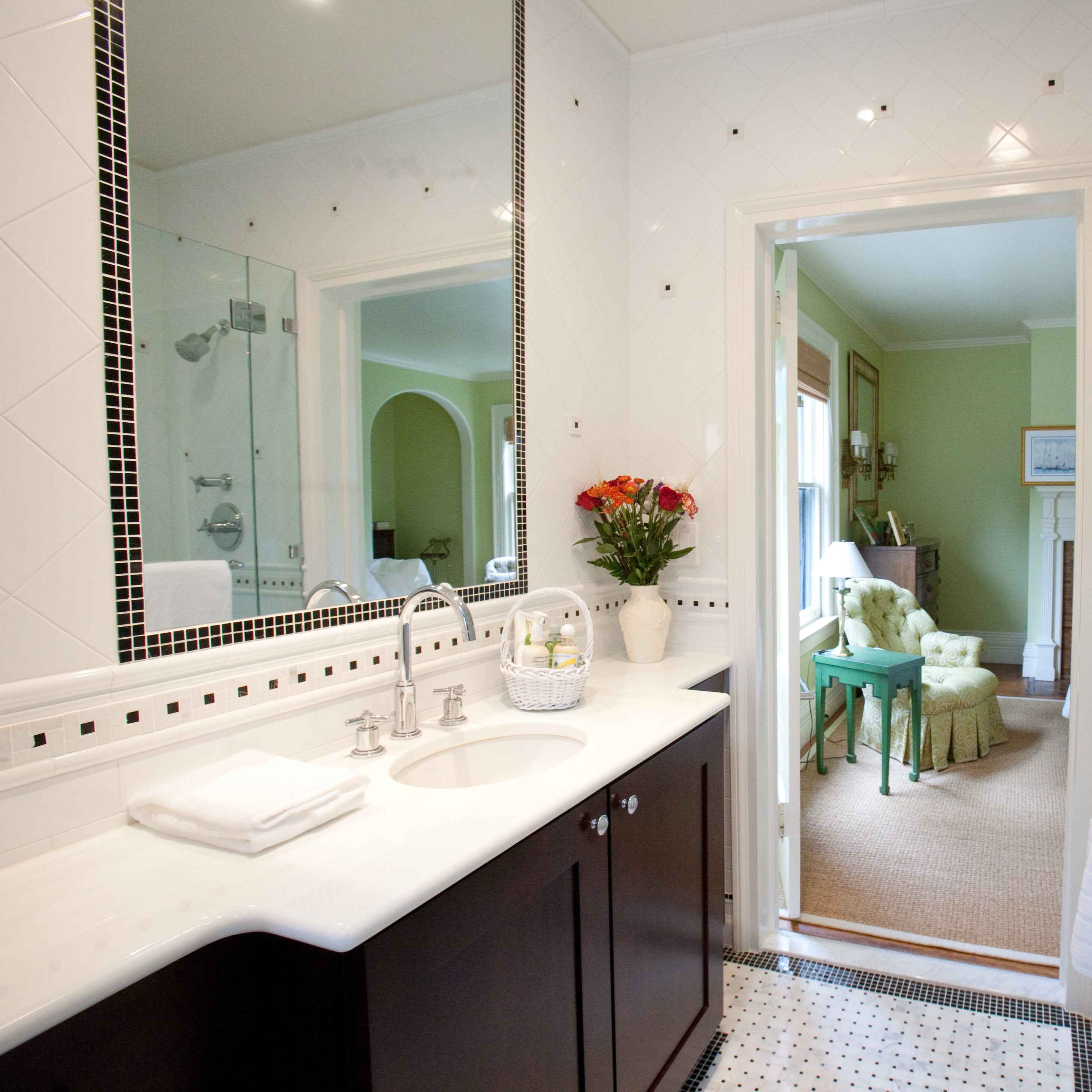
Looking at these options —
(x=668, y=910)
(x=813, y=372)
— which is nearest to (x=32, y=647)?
(x=668, y=910)

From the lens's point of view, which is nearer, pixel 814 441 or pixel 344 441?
pixel 344 441

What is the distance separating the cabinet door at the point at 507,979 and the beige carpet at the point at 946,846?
5.48ft

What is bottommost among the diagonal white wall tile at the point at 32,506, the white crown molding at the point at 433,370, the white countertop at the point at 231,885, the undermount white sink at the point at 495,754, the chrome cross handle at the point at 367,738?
the undermount white sink at the point at 495,754

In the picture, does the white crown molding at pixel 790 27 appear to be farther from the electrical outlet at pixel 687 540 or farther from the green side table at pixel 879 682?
the green side table at pixel 879 682

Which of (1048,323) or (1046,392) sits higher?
(1048,323)

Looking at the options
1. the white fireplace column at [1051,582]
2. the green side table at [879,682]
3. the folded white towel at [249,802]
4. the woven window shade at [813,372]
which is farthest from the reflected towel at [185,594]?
the white fireplace column at [1051,582]

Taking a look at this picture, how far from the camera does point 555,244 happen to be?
2.24 meters

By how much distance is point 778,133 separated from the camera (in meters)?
2.43

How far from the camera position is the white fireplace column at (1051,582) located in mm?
6215

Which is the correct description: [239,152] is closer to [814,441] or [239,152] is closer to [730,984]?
[730,984]

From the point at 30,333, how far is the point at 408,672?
841 mm

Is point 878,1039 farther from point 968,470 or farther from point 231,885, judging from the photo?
point 968,470

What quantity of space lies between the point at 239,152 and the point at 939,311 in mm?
5773

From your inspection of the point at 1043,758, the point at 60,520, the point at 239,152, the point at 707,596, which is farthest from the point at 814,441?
the point at 60,520
